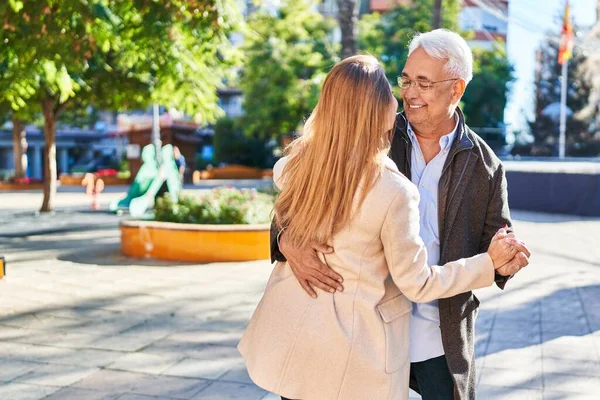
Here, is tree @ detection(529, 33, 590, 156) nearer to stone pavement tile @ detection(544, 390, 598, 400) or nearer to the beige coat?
stone pavement tile @ detection(544, 390, 598, 400)

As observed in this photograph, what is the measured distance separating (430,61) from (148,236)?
328 inches

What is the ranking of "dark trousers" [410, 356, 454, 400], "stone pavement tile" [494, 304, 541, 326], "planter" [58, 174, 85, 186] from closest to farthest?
"dark trousers" [410, 356, 454, 400]
"stone pavement tile" [494, 304, 541, 326]
"planter" [58, 174, 85, 186]

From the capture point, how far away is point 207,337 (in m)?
5.94

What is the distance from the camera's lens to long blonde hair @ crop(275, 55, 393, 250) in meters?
2.17

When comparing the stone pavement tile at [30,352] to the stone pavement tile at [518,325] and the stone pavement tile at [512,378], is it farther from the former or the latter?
the stone pavement tile at [518,325]

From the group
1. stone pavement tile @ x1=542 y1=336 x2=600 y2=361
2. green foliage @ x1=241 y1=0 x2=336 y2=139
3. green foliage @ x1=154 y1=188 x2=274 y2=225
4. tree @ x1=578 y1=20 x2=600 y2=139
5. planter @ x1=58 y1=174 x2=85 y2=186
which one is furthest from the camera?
tree @ x1=578 y1=20 x2=600 y2=139

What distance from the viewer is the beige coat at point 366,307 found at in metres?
2.20

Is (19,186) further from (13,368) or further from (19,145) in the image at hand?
(13,368)

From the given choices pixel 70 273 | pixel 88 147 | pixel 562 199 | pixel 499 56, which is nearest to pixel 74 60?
pixel 70 273

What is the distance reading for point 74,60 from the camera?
7.98 metres

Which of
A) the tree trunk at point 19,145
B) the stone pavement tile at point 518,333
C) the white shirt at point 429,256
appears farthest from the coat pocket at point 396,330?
the tree trunk at point 19,145

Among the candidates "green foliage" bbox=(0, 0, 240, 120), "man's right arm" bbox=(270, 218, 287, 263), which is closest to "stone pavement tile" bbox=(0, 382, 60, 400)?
"man's right arm" bbox=(270, 218, 287, 263)

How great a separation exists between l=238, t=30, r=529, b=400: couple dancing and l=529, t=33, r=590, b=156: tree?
47664 mm

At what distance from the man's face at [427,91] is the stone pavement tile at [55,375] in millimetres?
3130
